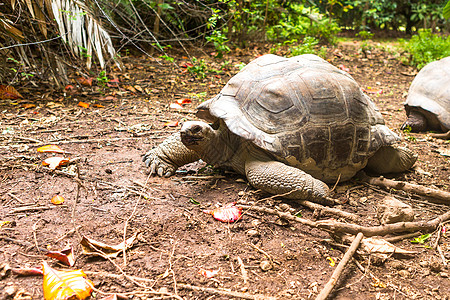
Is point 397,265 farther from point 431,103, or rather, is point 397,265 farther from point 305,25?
point 305,25

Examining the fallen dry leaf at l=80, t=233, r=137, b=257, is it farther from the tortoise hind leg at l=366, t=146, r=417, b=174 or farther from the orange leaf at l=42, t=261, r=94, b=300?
the tortoise hind leg at l=366, t=146, r=417, b=174

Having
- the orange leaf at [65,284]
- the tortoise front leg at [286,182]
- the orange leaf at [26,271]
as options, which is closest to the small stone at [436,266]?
the tortoise front leg at [286,182]

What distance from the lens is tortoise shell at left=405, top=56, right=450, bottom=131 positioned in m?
5.12

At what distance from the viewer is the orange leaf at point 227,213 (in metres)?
2.68

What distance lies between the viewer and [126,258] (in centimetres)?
222

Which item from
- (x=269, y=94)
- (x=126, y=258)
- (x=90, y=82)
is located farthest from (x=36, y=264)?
(x=90, y=82)

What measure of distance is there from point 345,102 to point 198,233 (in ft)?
5.64

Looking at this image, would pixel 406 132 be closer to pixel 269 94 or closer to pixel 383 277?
pixel 269 94

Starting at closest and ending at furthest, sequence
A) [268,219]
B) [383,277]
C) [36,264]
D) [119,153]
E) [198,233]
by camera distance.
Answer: [36,264] < [383,277] < [198,233] < [268,219] < [119,153]

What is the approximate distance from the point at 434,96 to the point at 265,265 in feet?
14.4

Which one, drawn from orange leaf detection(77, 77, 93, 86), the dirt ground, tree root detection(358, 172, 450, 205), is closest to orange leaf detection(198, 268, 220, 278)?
the dirt ground

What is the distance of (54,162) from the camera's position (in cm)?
330

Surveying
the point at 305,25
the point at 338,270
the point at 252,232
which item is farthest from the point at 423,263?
the point at 305,25

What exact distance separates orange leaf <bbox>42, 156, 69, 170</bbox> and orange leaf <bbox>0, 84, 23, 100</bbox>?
2315 millimetres
